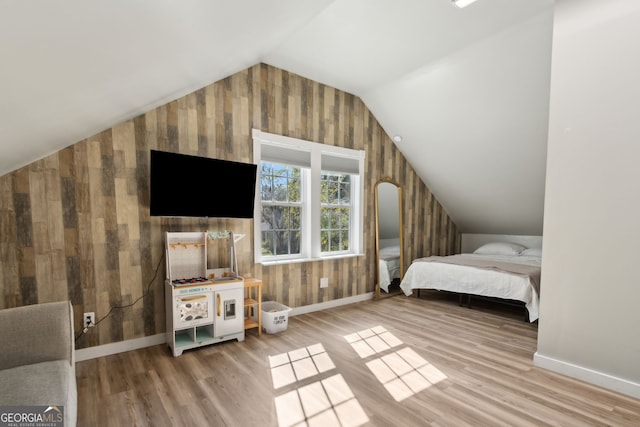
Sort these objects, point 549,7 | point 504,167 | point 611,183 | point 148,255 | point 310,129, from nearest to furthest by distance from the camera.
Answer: point 611,183, point 549,7, point 148,255, point 310,129, point 504,167

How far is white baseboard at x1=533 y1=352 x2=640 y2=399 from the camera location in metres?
2.15

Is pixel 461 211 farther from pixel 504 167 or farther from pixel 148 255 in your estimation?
pixel 148 255

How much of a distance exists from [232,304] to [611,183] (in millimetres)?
3272

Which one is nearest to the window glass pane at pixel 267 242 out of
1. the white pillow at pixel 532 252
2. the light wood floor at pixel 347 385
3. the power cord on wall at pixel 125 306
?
the light wood floor at pixel 347 385

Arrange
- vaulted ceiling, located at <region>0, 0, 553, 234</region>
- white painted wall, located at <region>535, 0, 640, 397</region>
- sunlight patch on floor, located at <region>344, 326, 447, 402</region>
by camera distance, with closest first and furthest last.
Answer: vaulted ceiling, located at <region>0, 0, 553, 234</region> → white painted wall, located at <region>535, 0, 640, 397</region> → sunlight patch on floor, located at <region>344, 326, 447, 402</region>

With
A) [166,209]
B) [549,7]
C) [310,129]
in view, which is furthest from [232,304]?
[549,7]

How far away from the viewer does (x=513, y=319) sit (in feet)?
12.5

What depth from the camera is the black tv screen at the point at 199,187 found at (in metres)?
2.64

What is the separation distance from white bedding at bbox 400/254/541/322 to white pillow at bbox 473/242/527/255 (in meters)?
0.18

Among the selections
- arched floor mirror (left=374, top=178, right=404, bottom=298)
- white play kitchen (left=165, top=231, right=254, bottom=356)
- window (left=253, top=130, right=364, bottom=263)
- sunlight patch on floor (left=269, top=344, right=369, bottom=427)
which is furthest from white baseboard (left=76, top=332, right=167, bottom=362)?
arched floor mirror (left=374, top=178, right=404, bottom=298)

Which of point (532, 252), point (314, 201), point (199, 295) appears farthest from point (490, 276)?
point (199, 295)

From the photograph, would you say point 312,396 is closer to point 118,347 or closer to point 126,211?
point 118,347

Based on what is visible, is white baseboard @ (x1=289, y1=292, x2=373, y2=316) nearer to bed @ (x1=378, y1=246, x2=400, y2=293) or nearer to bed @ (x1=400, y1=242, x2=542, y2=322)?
bed @ (x1=378, y1=246, x2=400, y2=293)

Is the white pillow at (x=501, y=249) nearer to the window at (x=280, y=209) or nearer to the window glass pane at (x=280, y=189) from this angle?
the window at (x=280, y=209)
